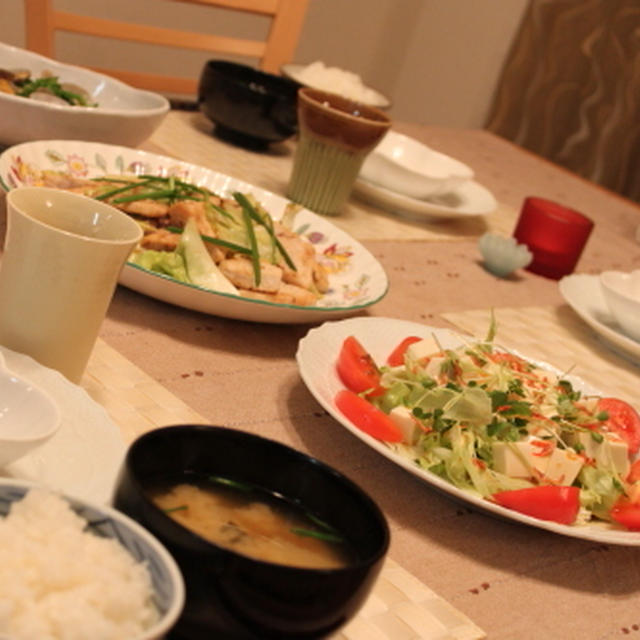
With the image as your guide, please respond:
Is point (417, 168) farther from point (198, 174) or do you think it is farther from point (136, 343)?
point (136, 343)

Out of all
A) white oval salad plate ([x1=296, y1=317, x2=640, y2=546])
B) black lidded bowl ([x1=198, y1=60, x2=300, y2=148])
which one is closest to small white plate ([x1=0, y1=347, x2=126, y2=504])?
white oval salad plate ([x1=296, y1=317, x2=640, y2=546])

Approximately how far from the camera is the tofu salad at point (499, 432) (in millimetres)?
1034

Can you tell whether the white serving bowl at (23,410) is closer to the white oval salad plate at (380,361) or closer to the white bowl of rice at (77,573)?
the white bowl of rice at (77,573)

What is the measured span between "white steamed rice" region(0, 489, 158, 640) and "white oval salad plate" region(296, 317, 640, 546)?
17.8 inches

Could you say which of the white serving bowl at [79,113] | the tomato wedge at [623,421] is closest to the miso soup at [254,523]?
the tomato wedge at [623,421]

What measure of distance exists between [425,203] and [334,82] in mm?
578

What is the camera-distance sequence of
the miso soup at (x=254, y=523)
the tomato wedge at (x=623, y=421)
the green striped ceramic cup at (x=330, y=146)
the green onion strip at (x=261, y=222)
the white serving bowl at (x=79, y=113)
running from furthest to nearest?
the green striped ceramic cup at (x=330, y=146) < the white serving bowl at (x=79, y=113) < the green onion strip at (x=261, y=222) < the tomato wedge at (x=623, y=421) < the miso soup at (x=254, y=523)

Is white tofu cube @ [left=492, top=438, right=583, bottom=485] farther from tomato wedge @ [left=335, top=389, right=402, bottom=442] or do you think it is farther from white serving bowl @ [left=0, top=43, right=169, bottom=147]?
white serving bowl @ [left=0, top=43, right=169, bottom=147]

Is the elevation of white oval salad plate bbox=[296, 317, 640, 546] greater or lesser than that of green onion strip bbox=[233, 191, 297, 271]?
lesser

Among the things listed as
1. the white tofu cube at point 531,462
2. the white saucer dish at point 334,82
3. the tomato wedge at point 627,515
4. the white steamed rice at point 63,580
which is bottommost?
the tomato wedge at point 627,515

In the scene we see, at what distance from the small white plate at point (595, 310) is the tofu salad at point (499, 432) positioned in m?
A: 0.50

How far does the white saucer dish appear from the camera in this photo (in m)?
2.47

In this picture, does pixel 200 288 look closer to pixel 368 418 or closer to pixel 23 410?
pixel 368 418

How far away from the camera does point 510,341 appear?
1633 millimetres
